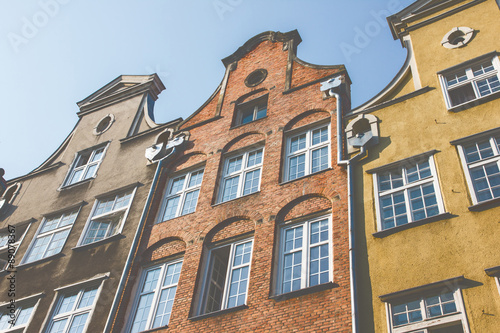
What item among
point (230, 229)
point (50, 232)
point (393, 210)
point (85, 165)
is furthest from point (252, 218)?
point (85, 165)

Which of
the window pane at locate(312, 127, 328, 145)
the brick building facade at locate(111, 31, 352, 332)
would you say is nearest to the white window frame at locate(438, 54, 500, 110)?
the brick building facade at locate(111, 31, 352, 332)

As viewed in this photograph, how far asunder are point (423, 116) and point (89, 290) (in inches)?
435

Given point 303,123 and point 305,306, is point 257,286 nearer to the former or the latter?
point 305,306

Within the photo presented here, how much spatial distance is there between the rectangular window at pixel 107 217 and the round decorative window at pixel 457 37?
11.5 metres

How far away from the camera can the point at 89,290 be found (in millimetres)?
16688

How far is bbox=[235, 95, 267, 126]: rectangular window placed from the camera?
1998 centimetres

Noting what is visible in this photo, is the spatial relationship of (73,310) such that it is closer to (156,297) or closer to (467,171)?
(156,297)

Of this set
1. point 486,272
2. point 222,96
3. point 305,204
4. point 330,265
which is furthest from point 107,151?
point 486,272

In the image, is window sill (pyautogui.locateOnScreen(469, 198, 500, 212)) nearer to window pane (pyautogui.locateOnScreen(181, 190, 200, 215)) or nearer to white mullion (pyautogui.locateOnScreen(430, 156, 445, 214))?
white mullion (pyautogui.locateOnScreen(430, 156, 445, 214))

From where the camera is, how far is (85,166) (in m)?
22.6

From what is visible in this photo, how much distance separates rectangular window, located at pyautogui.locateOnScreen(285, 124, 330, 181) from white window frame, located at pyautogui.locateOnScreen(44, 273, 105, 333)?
6.52 m

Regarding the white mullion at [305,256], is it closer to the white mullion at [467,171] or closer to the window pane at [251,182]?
the window pane at [251,182]

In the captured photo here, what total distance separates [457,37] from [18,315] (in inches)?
644

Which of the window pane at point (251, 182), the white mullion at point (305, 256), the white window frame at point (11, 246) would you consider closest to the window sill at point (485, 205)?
the white mullion at point (305, 256)
